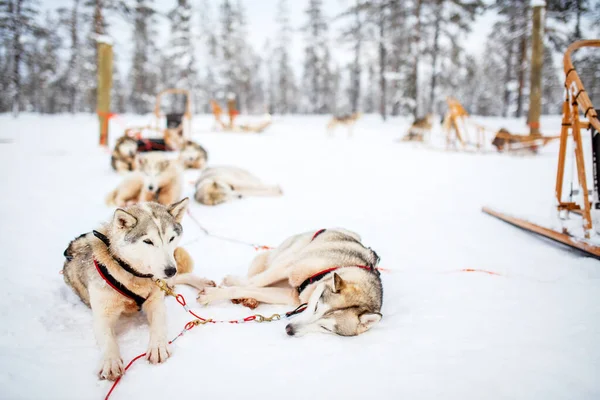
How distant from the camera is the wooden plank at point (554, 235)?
2.73 metres

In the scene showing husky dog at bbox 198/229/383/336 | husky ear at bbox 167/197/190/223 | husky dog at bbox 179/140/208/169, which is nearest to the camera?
husky dog at bbox 198/229/383/336

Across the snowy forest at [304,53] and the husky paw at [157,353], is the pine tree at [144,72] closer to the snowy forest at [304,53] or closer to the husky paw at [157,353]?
the snowy forest at [304,53]

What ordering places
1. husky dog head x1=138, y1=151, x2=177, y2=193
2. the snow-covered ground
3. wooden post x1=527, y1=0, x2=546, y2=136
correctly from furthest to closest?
1. wooden post x1=527, y1=0, x2=546, y2=136
2. husky dog head x1=138, y1=151, x2=177, y2=193
3. the snow-covered ground

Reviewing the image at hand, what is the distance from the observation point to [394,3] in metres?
18.4

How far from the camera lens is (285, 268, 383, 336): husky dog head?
1.87 meters

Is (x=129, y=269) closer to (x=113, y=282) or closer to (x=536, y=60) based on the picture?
(x=113, y=282)

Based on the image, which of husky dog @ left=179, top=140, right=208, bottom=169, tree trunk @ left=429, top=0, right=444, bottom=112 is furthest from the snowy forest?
husky dog @ left=179, top=140, right=208, bottom=169

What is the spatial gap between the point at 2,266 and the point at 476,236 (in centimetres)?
430

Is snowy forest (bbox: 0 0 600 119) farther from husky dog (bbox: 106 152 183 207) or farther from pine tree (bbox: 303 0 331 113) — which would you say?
husky dog (bbox: 106 152 183 207)

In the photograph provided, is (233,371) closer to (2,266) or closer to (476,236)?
(2,266)

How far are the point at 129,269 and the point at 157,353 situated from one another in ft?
1.67

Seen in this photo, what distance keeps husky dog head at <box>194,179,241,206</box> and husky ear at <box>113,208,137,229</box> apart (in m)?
3.08

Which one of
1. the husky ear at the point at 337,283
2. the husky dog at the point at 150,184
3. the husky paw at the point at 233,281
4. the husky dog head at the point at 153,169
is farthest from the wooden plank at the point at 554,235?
the husky dog head at the point at 153,169

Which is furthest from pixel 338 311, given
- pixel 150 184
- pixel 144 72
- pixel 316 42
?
pixel 144 72
